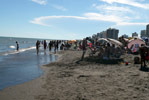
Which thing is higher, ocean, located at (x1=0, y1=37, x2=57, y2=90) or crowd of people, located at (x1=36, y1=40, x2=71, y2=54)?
crowd of people, located at (x1=36, y1=40, x2=71, y2=54)

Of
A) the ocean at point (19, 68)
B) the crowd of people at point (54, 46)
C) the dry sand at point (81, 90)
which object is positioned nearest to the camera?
the dry sand at point (81, 90)

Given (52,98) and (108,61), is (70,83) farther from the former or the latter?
(108,61)

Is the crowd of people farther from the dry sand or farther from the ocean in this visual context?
the dry sand

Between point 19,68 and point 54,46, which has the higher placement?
point 54,46

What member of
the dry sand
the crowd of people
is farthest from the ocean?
the crowd of people

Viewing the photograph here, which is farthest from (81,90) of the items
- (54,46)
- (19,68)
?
(54,46)

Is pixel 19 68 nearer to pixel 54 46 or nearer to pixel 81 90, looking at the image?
pixel 81 90

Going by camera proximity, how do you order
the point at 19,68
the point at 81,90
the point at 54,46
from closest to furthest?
the point at 81,90
the point at 19,68
the point at 54,46

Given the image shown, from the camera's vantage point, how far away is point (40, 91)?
6395 mm

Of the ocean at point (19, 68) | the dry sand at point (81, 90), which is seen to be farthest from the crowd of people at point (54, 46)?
the dry sand at point (81, 90)

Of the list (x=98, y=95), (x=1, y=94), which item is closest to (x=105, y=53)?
(x=98, y=95)

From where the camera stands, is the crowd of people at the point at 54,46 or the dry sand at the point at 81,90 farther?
the crowd of people at the point at 54,46

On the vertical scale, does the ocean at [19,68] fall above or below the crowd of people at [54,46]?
below

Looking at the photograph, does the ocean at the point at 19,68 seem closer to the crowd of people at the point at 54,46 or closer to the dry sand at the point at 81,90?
the dry sand at the point at 81,90
